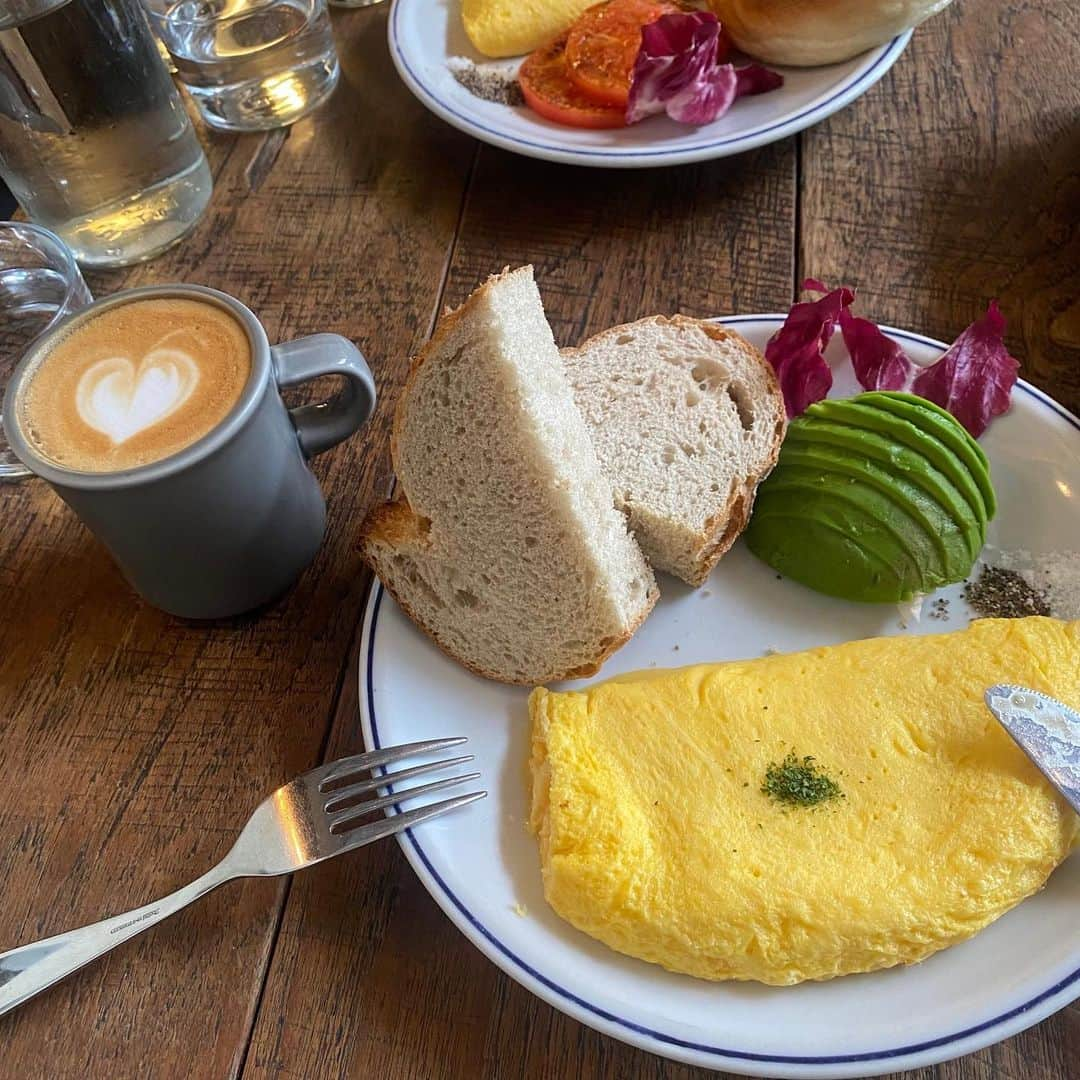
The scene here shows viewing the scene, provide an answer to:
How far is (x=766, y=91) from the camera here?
6.06 feet

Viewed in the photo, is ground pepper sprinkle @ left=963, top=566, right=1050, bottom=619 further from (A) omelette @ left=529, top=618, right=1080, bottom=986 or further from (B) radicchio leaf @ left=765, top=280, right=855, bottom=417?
(B) radicchio leaf @ left=765, top=280, right=855, bottom=417

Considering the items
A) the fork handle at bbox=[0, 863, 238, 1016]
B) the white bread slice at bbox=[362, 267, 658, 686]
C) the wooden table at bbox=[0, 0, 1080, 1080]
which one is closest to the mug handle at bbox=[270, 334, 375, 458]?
the white bread slice at bbox=[362, 267, 658, 686]

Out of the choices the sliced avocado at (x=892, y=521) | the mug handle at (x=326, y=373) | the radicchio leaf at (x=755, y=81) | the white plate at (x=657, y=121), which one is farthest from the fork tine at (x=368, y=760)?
the radicchio leaf at (x=755, y=81)

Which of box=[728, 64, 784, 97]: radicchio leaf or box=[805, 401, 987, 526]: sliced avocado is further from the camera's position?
box=[728, 64, 784, 97]: radicchio leaf

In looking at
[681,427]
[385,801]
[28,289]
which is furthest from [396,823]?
[28,289]

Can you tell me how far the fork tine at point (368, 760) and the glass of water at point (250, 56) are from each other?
4.93 ft

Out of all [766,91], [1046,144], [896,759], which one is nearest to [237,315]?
[896,759]

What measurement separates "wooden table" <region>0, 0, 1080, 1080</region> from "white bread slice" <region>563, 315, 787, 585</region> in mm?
296

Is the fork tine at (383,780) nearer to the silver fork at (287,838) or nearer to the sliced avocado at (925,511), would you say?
the silver fork at (287,838)

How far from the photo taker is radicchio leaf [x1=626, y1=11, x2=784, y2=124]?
1760 millimetres

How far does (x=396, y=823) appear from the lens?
1.08m

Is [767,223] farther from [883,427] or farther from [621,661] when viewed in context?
[621,661]

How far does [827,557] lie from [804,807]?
1.17 ft

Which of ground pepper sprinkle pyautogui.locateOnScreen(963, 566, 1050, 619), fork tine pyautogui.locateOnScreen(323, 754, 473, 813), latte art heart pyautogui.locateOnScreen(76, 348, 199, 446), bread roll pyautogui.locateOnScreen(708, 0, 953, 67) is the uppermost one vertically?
latte art heart pyautogui.locateOnScreen(76, 348, 199, 446)
